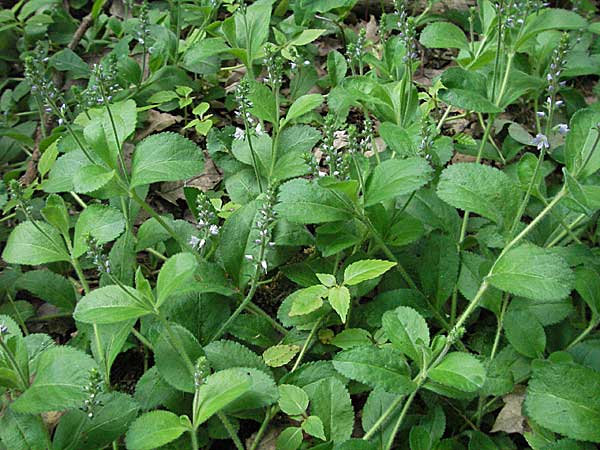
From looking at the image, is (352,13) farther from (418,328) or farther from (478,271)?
(418,328)

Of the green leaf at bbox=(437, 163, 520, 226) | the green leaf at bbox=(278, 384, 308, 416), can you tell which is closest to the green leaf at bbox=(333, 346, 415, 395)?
the green leaf at bbox=(278, 384, 308, 416)

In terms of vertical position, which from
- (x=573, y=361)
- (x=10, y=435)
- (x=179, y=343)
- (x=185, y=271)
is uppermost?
(x=185, y=271)

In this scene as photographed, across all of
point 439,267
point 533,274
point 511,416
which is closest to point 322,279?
point 439,267

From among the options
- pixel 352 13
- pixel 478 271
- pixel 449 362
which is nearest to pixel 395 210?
pixel 478 271

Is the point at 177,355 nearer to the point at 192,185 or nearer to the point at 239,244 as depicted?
the point at 239,244

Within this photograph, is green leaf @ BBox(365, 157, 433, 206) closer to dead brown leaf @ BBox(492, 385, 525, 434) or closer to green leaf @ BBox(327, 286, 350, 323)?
green leaf @ BBox(327, 286, 350, 323)

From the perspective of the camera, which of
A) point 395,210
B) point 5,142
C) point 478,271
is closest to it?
point 478,271
